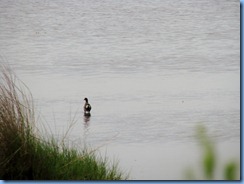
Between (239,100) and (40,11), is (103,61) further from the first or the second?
(239,100)

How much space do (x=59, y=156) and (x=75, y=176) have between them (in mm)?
168

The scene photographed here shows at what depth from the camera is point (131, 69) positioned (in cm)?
290

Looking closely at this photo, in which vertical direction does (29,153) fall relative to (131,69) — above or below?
below

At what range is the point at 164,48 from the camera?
289 cm

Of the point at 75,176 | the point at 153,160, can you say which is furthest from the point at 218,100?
the point at 75,176

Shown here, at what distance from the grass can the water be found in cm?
8

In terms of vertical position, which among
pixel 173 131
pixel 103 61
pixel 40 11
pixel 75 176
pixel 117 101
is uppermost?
pixel 40 11

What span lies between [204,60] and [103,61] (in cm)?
66

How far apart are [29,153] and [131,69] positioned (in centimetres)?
A: 85

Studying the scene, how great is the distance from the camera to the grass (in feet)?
9.12

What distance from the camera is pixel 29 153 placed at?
2.82 meters

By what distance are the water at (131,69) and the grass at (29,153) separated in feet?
0.27

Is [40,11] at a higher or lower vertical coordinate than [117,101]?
higher

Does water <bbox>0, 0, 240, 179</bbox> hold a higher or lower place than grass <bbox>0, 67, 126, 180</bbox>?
higher
